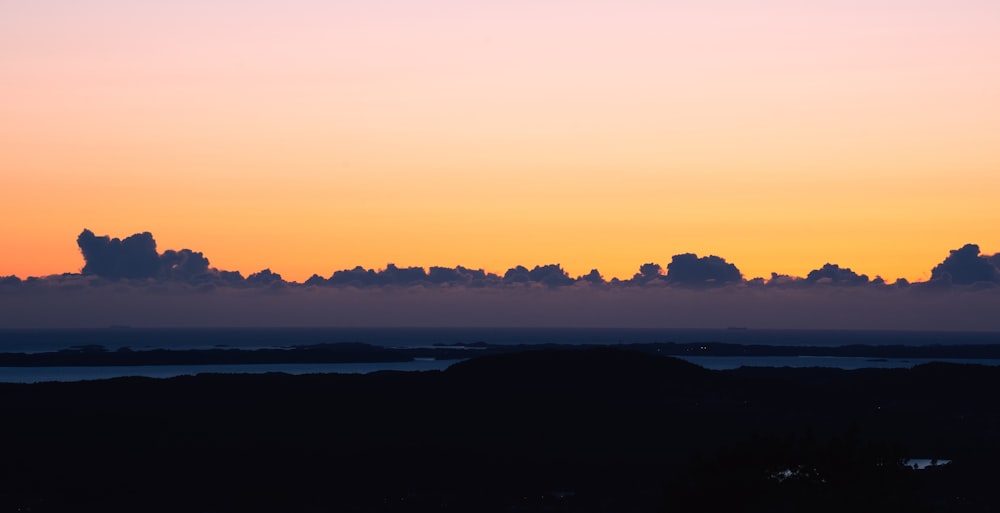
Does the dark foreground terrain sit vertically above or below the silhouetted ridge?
below

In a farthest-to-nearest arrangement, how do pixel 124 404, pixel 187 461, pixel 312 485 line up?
pixel 124 404, pixel 187 461, pixel 312 485

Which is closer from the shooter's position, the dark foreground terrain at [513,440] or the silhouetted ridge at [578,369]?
the dark foreground terrain at [513,440]

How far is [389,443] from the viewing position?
3246 inches

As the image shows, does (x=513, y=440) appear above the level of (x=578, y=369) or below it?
below

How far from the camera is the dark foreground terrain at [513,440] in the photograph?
3647cm

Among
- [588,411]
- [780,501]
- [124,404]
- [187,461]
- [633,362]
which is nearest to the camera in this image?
[780,501]

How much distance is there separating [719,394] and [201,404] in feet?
158

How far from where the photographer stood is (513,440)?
84.1m

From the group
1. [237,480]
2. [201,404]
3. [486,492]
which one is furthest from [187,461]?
[201,404]

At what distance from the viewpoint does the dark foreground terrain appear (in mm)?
36469

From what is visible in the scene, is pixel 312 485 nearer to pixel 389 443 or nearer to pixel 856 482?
pixel 389 443

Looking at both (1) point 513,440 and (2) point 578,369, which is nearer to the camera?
(1) point 513,440

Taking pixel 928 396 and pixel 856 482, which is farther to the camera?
pixel 928 396

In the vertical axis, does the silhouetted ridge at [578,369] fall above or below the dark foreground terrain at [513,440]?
above
